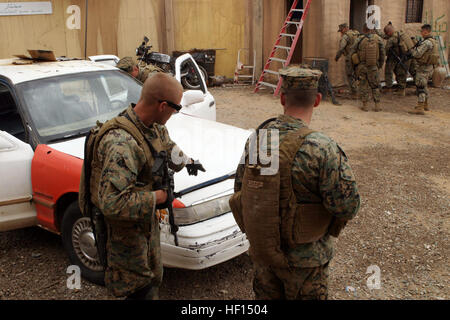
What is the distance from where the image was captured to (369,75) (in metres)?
10.0

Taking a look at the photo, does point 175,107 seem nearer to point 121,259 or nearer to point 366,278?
point 121,259

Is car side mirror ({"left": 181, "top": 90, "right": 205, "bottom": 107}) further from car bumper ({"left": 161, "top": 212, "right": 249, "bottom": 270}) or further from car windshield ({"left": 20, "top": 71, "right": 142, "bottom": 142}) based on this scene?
car bumper ({"left": 161, "top": 212, "right": 249, "bottom": 270})

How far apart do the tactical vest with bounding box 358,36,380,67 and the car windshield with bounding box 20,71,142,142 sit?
6.79 m

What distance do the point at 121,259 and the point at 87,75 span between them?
8.18ft

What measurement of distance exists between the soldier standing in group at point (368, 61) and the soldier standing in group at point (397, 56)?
1.62 meters

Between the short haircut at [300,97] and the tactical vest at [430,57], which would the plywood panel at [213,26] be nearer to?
the tactical vest at [430,57]

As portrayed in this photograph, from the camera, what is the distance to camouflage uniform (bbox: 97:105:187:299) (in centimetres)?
225

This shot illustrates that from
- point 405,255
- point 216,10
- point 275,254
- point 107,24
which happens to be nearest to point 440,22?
point 216,10

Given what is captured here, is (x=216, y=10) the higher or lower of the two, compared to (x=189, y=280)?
higher

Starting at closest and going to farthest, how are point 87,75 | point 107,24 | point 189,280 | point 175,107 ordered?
point 175,107
point 189,280
point 87,75
point 107,24

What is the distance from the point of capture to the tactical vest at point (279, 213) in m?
2.09

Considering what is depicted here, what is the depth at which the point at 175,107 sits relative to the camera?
2.39 meters

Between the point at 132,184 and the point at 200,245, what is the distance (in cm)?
95
